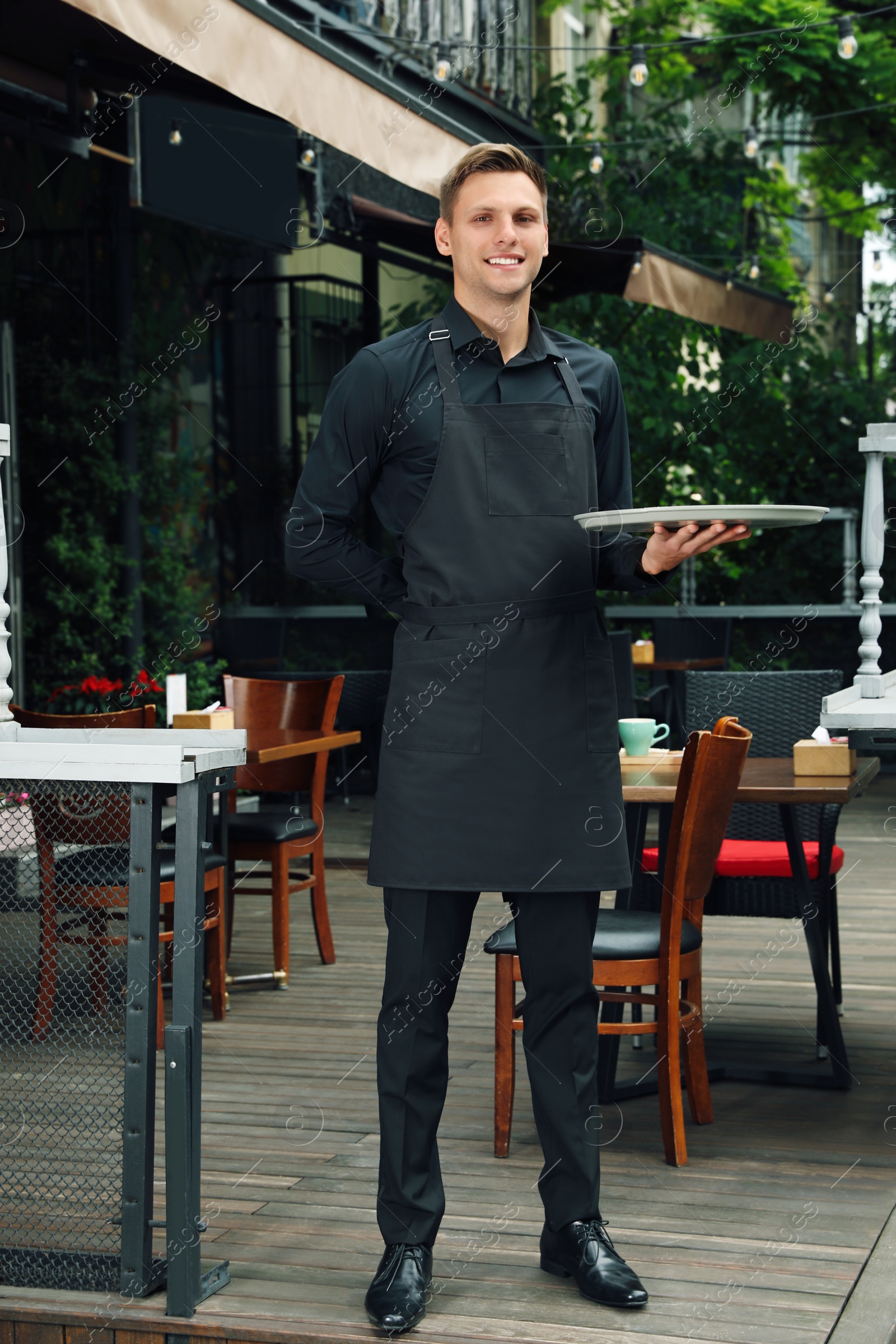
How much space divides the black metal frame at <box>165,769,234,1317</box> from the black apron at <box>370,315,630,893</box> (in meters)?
0.29

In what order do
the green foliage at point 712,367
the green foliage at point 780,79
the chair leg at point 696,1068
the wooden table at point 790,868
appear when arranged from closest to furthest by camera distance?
1. the chair leg at point 696,1068
2. the wooden table at point 790,868
3. the green foliage at point 780,79
4. the green foliage at point 712,367

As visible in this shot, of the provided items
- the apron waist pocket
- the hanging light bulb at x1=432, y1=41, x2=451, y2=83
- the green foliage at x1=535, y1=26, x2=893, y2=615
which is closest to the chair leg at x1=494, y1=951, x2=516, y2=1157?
the apron waist pocket

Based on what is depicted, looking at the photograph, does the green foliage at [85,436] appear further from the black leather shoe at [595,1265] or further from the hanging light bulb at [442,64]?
the black leather shoe at [595,1265]

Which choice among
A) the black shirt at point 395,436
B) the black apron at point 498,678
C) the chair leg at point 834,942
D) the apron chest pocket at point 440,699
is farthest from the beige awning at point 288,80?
the chair leg at point 834,942

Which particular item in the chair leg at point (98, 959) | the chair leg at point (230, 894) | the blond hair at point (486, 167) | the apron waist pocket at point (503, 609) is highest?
the blond hair at point (486, 167)

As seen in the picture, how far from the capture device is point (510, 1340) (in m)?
2.38

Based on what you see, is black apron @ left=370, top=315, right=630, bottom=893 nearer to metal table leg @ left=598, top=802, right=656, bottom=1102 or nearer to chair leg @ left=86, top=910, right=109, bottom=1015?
chair leg @ left=86, top=910, right=109, bottom=1015

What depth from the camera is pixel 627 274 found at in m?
7.49

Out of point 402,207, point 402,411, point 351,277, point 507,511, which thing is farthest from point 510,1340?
point 351,277

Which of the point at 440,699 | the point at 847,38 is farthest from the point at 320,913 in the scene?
the point at 847,38

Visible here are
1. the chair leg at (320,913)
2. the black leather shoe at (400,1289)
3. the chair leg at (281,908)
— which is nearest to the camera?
the black leather shoe at (400,1289)

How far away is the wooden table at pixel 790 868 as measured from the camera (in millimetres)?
3566

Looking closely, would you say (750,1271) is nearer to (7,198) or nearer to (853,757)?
(853,757)

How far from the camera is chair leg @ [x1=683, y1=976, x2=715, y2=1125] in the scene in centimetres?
346
